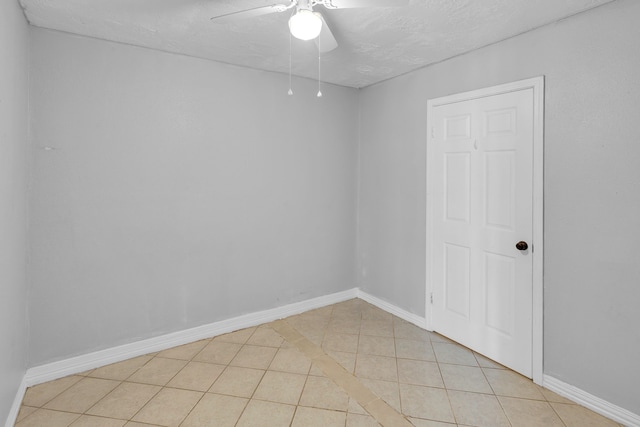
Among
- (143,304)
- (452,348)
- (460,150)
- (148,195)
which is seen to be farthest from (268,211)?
(452,348)

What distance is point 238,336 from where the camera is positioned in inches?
120

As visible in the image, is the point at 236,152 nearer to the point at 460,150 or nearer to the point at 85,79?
the point at 85,79

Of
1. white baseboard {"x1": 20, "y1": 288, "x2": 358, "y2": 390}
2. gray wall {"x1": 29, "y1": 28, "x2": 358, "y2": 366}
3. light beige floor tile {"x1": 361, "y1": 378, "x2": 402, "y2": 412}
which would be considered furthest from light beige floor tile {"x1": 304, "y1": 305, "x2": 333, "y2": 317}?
light beige floor tile {"x1": 361, "y1": 378, "x2": 402, "y2": 412}

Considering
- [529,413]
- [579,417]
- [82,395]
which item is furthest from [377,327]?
[82,395]

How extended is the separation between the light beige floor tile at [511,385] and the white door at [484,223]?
77 mm

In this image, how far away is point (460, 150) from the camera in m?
2.81

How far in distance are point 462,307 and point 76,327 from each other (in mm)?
2988

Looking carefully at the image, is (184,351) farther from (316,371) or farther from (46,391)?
(316,371)

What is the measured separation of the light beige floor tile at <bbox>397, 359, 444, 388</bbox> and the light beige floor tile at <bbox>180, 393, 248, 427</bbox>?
1.11 metres

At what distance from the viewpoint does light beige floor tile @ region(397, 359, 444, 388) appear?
7.67ft

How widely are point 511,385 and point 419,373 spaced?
598mm

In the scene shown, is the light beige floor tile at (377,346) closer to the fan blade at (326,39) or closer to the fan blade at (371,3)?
the fan blade at (326,39)

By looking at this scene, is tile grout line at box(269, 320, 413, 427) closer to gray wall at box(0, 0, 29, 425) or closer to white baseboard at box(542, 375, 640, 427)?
white baseboard at box(542, 375, 640, 427)

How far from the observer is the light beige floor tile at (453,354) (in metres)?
2.61
